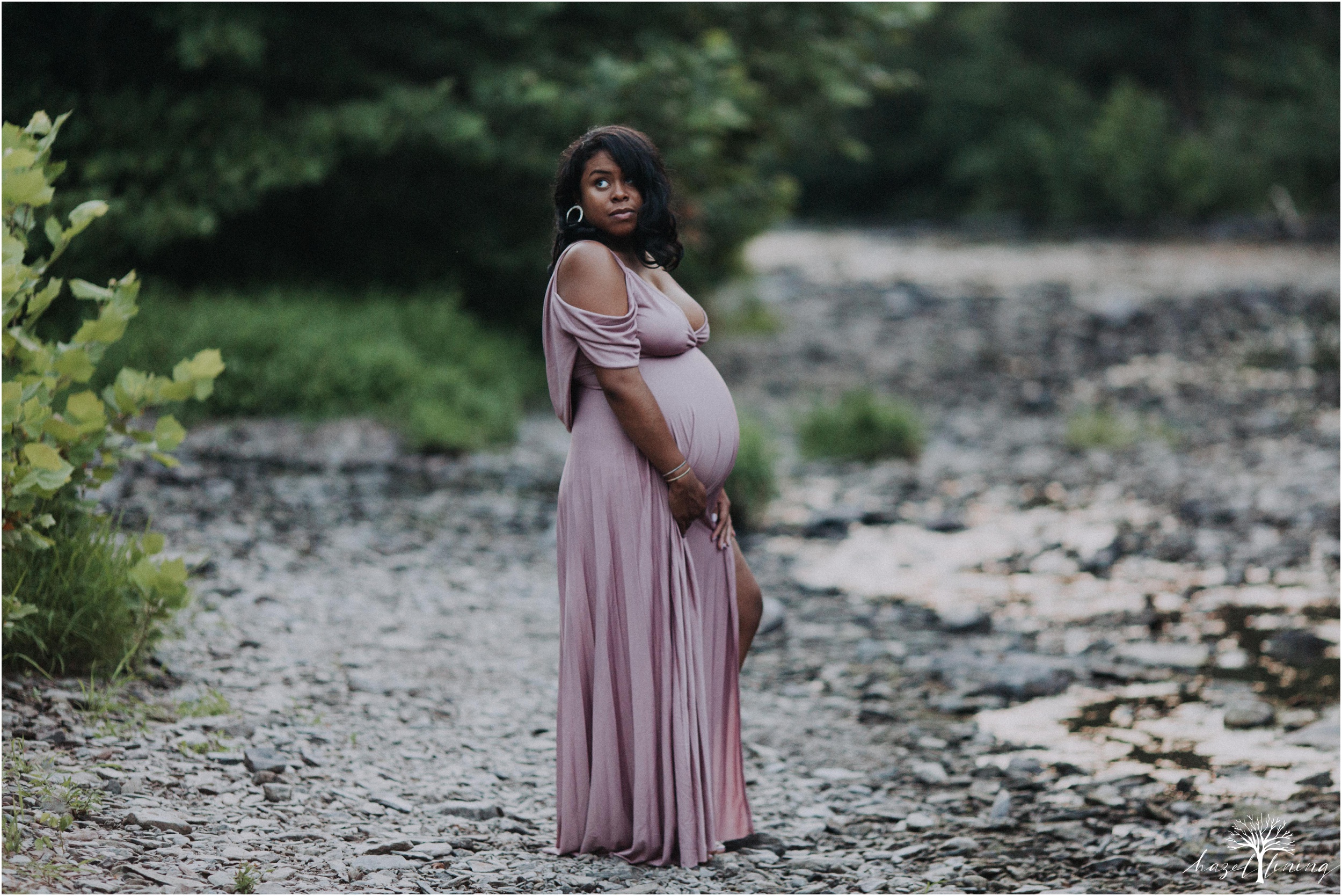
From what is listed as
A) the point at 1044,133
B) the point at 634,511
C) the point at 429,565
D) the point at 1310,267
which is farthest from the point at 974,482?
the point at 1044,133

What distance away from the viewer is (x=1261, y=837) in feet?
13.7

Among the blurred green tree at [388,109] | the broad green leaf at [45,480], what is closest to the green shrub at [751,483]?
the blurred green tree at [388,109]

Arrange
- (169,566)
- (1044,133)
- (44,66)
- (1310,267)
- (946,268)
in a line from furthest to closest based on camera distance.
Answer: (1044,133) < (946,268) < (1310,267) < (44,66) < (169,566)

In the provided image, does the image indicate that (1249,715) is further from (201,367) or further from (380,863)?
(201,367)

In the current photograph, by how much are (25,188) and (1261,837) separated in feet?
14.3

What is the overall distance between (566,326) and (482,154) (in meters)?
7.36

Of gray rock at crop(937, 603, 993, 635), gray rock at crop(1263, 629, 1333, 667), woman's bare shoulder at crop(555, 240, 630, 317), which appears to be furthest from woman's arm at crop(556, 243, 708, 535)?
gray rock at crop(1263, 629, 1333, 667)

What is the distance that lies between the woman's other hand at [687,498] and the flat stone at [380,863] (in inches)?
48.9

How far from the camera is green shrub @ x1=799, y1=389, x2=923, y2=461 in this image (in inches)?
418

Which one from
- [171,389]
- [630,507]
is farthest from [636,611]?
[171,389]

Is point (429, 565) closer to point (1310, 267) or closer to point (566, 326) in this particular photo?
point (566, 326)

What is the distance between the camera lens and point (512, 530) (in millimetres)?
7914

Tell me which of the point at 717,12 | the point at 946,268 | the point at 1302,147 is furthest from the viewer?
the point at 1302,147

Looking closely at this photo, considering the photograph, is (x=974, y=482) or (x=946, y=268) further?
(x=946, y=268)
